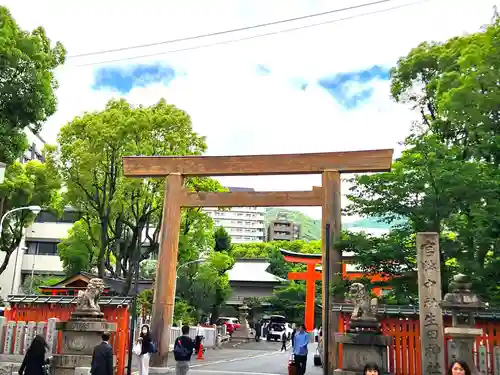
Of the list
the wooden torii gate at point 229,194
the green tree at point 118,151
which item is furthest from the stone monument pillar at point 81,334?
the green tree at point 118,151

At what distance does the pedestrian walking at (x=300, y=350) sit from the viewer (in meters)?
14.2

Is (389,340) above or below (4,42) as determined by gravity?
below

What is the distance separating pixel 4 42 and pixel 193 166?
23.4 feet

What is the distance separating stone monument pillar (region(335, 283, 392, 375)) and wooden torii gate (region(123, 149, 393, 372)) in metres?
2.83

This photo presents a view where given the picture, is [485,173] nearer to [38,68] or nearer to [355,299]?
[355,299]

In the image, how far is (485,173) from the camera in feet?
43.2

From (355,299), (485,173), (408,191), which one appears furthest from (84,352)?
(485,173)

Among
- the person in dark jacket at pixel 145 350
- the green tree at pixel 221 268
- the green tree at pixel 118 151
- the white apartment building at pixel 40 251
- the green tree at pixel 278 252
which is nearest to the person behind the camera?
the person in dark jacket at pixel 145 350

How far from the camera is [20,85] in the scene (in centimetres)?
1675

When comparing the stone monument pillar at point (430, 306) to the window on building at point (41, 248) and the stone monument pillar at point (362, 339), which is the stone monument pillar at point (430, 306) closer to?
the stone monument pillar at point (362, 339)

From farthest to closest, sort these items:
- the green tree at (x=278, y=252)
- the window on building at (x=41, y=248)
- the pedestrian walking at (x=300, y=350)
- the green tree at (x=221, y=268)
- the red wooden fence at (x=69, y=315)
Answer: the green tree at (x=278, y=252) < the window on building at (x=41, y=248) < the green tree at (x=221, y=268) < the pedestrian walking at (x=300, y=350) < the red wooden fence at (x=69, y=315)

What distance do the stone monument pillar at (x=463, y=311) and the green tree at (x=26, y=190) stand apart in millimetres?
20961

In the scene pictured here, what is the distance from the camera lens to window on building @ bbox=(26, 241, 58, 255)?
4941cm

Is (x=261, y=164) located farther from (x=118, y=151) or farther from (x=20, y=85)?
(x=118, y=151)
